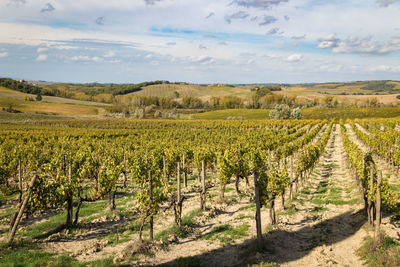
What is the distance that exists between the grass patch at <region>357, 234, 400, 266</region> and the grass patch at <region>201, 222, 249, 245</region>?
4007mm

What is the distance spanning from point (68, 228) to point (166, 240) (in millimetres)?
4288

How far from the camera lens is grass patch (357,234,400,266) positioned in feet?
23.5

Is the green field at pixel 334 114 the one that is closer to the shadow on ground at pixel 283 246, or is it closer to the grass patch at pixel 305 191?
the grass patch at pixel 305 191

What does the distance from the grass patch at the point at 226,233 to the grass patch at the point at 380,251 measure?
4007 millimetres

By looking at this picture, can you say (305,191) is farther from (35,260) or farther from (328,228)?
(35,260)

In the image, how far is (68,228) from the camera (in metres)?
10.5

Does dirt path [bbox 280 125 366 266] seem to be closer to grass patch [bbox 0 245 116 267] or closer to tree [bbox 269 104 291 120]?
grass patch [bbox 0 245 116 267]

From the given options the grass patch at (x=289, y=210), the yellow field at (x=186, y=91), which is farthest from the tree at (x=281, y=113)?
the yellow field at (x=186, y=91)

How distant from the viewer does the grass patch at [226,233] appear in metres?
9.70

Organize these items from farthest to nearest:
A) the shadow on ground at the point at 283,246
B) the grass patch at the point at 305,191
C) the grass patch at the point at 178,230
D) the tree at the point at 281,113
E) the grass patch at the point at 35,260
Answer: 1. the tree at the point at 281,113
2. the grass patch at the point at 305,191
3. the grass patch at the point at 178,230
4. the shadow on ground at the point at 283,246
5. the grass patch at the point at 35,260

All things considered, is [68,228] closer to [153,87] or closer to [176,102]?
[176,102]

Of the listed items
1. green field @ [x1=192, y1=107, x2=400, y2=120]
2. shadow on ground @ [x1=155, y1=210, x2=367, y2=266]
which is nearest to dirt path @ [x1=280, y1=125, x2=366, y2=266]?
shadow on ground @ [x1=155, y1=210, x2=367, y2=266]

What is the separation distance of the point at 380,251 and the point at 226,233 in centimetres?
508

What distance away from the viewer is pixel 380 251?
7.72 meters
